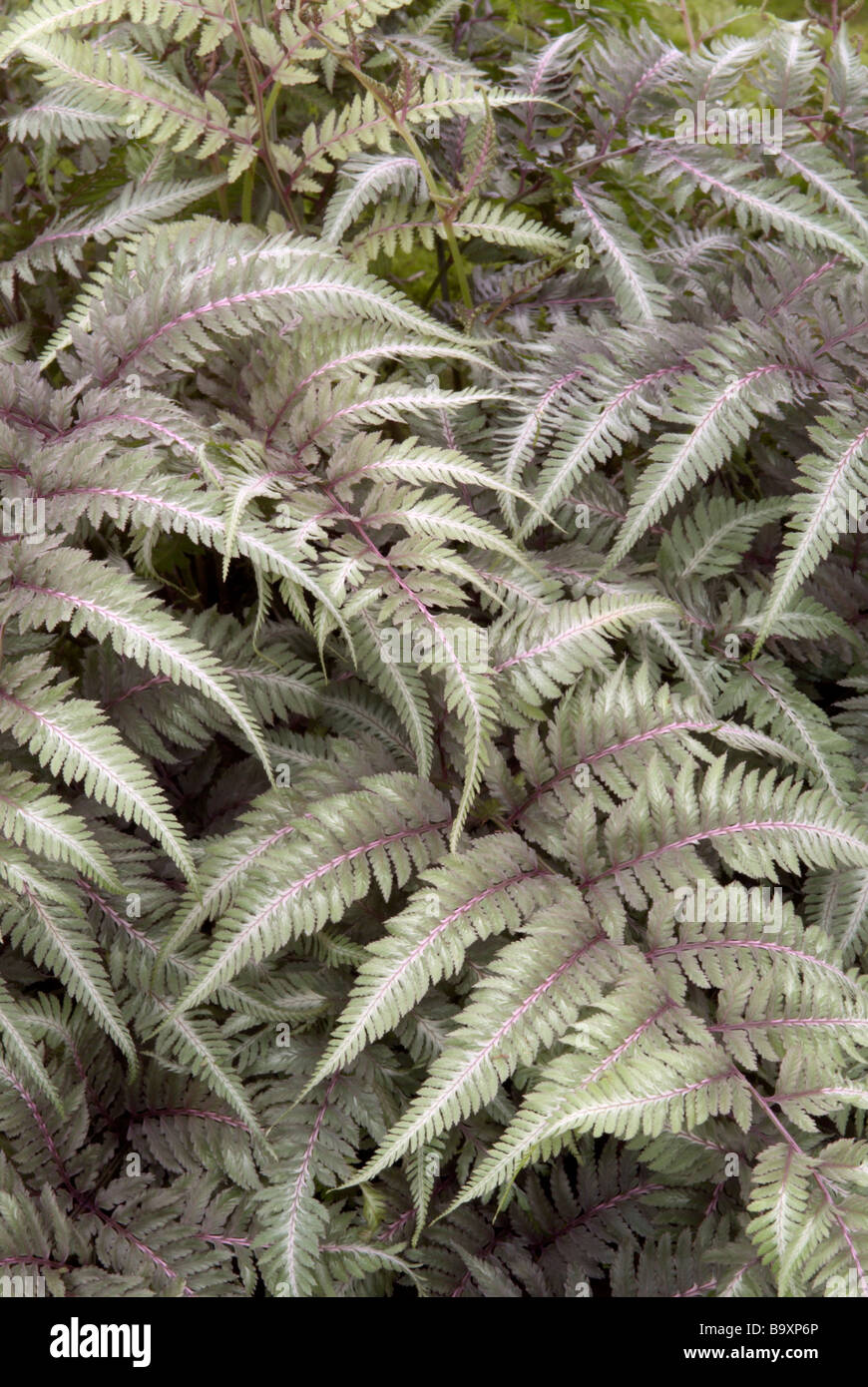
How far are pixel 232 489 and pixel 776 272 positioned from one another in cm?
120

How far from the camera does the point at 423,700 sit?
1.78 m

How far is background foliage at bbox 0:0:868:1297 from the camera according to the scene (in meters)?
1.56

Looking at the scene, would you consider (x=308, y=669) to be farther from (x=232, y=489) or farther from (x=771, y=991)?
(x=771, y=991)

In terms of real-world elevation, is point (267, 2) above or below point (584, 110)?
above

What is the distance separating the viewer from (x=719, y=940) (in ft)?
5.42

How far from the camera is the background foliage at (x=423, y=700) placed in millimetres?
1560

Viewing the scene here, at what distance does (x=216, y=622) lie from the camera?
1.96 meters

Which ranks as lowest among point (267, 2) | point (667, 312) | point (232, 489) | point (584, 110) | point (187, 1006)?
→ point (187, 1006)

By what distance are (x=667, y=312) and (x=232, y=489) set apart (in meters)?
0.97
